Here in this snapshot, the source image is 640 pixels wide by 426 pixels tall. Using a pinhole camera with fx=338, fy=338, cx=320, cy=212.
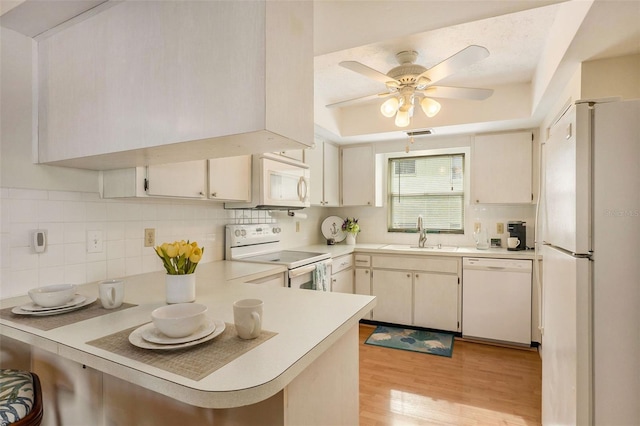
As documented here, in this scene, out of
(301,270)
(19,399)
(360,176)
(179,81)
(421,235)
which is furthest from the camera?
(360,176)

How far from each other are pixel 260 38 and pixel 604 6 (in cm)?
143

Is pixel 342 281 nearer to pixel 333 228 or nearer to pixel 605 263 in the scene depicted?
pixel 333 228

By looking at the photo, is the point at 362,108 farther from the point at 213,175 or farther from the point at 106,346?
the point at 106,346

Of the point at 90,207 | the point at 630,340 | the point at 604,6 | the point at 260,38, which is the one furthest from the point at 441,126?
the point at 90,207

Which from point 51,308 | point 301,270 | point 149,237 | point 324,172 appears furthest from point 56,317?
point 324,172

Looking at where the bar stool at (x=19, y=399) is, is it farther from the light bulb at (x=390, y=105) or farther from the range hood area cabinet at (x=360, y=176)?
the range hood area cabinet at (x=360, y=176)

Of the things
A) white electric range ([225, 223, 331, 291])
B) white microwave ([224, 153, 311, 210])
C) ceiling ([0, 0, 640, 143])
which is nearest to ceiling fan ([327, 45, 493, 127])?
ceiling ([0, 0, 640, 143])

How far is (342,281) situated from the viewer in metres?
3.66

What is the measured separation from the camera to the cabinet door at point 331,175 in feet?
13.0

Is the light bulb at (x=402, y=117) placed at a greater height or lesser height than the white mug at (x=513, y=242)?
greater

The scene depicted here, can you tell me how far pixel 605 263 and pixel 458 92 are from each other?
1536mm

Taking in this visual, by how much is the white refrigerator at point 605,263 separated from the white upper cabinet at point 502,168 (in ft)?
7.73

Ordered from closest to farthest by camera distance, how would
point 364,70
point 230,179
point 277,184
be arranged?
point 364,70 → point 230,179 → point 277,184

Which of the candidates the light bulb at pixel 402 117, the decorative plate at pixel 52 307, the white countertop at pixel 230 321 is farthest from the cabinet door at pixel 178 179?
the light bulb at pixel 402 117
